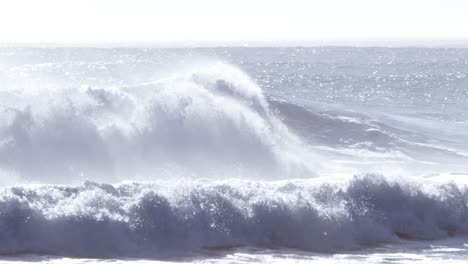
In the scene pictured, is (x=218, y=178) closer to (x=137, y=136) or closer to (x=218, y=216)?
(x=137, y=136)

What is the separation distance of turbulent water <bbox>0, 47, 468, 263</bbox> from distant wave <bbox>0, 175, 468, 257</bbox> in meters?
0.02

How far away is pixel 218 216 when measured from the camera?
15.5m

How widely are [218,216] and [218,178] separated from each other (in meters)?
4.42

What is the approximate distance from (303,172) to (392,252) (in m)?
5.75

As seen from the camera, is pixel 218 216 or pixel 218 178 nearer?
pixel 218 216

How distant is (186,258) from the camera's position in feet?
46.5

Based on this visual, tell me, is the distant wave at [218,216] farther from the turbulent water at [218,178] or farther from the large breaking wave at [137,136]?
the large breaking wave at [137,136]

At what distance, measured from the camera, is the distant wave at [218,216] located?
47.2ft

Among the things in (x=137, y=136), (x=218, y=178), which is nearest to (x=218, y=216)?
(x=218, y=178)

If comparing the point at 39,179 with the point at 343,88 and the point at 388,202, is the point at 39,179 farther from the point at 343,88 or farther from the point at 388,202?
the point at 343,88

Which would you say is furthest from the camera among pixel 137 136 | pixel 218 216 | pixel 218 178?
pixel 137 136

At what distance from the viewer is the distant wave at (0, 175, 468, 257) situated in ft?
47.2

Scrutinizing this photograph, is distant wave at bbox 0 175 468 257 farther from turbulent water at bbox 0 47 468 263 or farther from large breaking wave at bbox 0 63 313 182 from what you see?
large breaking wave at bbox 0 63 313 182

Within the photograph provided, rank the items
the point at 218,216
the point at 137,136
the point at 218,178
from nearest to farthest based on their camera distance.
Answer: the point at 218,216
the point at 218,178
the point at 137,136
